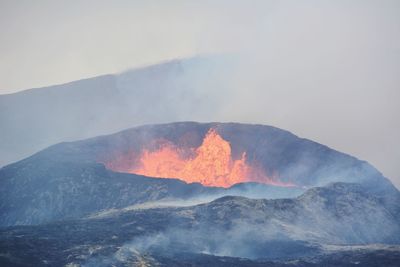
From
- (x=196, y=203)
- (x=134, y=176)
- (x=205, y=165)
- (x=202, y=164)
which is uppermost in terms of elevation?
(x=202, y=164)

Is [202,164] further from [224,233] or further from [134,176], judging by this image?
[224,233]

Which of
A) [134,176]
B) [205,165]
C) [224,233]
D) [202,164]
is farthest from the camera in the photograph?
[202,164]

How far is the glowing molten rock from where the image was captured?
125062mm

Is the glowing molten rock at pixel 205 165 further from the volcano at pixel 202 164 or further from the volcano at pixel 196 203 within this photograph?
the volcano at pixel 196 203

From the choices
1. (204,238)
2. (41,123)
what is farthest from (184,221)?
(41,123)

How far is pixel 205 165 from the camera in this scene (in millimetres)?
126938

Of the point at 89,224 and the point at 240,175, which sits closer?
the point at 89,224

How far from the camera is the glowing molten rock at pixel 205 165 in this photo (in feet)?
410

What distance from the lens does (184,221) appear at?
80.0 meters

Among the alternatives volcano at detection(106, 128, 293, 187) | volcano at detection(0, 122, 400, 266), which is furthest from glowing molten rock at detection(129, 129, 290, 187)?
volcano at detection(0, 122, 400, 266)

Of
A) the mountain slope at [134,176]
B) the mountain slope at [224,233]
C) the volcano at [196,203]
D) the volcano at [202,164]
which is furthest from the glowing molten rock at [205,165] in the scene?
the mountain slope at [224,233]

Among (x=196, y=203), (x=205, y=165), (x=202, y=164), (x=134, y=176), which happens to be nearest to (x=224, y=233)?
(x=196, y=203)

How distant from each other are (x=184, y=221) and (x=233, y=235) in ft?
22.6

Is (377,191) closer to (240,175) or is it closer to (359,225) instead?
(359,225)
